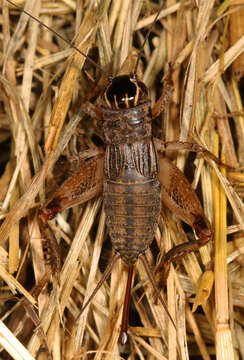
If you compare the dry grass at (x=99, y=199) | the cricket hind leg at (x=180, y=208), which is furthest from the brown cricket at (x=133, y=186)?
the dry grass at (x=99, y=199)

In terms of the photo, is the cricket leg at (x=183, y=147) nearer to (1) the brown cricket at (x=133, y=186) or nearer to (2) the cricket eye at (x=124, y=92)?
(1) the brown cricket at (x=133, y=186)

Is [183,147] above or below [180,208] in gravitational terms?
above

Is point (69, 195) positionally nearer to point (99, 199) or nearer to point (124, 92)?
point (99, 199)

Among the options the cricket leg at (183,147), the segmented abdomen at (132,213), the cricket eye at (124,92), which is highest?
the cricket eye at (124,92)

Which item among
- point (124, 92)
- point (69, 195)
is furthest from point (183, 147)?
point (69, 195)

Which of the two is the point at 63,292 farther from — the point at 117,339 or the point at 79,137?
the point at 79,137

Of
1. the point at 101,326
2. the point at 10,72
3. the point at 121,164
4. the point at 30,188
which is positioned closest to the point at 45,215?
the point at 30,188
